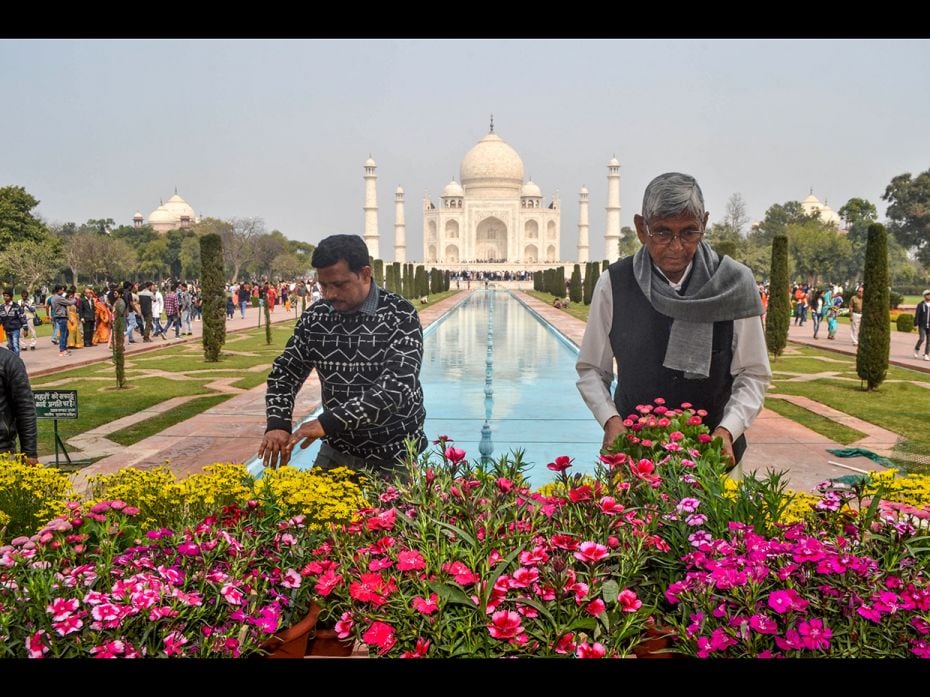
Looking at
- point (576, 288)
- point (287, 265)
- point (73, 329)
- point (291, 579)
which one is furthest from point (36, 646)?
point (287, 265)

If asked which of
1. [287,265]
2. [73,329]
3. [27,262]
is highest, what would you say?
[287,265]

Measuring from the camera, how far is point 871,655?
1.17 m

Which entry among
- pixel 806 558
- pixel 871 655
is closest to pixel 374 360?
pixel 806 558

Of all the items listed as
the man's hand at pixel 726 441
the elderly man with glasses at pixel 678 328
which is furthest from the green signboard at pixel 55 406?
the man's hand at pixel 726 441

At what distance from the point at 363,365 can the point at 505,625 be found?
1011 millimetres

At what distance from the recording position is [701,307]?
6.09 feet

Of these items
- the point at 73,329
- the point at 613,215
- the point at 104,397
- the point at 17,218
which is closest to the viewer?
the point at 104,397

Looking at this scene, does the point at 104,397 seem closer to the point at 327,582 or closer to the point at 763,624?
the point at 327,582

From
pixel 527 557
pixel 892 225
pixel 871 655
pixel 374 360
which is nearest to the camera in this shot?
→ pixel 871 655

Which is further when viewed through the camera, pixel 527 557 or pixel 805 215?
pixel 805 215

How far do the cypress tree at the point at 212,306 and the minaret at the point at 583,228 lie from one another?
48959mm
